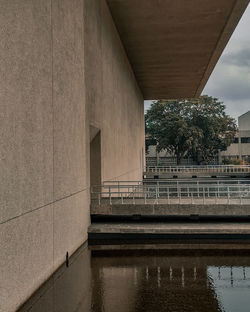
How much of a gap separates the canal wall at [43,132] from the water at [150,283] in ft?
2.55

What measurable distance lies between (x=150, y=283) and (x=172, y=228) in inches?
208

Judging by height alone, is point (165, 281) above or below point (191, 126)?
below

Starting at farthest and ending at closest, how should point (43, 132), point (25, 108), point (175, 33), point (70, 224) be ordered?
point (175, 33)
point (70, 224)
point (43, 132)
point (25, 108)

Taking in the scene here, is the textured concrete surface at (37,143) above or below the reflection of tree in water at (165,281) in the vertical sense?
above

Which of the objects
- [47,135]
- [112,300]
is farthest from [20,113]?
[112,300]

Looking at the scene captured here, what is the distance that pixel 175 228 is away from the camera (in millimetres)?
14250

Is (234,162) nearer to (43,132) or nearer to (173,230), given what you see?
(173,230)

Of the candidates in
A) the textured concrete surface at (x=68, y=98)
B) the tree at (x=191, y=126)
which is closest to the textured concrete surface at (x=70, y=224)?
the textured concrete surface at (x=68, y=98)

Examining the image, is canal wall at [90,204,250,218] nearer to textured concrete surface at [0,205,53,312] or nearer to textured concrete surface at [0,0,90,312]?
textured concrete surface at [0,0,90,312]

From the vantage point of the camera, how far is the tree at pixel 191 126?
65375 mm

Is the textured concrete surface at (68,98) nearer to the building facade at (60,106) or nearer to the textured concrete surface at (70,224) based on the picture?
the building facade at (60,106)

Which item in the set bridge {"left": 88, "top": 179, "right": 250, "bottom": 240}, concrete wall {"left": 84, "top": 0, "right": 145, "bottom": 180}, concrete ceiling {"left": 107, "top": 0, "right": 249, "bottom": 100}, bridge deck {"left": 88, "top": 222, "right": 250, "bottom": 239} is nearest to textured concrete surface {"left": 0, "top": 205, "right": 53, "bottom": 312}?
bridge deck {"left": 88, "top": 222, "right": 250, "bottom": 239}

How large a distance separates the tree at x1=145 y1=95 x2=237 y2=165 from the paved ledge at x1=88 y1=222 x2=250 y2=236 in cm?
5044

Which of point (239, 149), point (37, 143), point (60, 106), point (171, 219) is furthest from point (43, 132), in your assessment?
point (239, 149)
